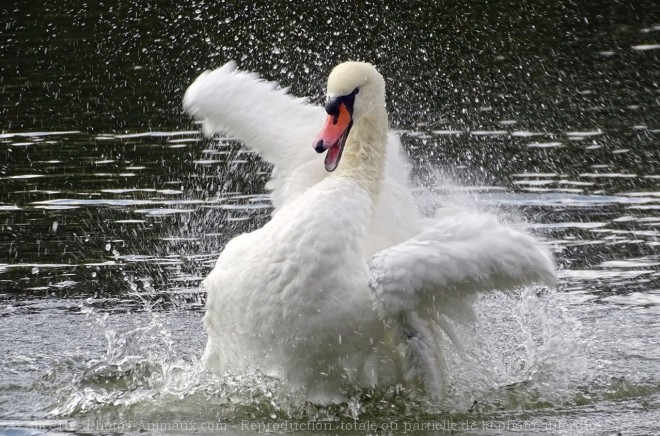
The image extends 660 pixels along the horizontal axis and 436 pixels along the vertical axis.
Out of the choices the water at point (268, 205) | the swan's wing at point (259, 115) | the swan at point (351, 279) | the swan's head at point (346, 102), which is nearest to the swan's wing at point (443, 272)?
the swan at point (351, 279)

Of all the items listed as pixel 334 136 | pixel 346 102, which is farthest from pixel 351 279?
pixel 346 102

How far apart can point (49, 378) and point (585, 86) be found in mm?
9394

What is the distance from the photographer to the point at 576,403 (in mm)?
7281

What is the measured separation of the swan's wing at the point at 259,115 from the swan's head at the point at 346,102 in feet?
2.64

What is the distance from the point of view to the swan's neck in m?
7.35

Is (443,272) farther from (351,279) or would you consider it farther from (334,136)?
(334,136)

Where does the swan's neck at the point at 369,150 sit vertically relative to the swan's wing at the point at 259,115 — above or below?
below

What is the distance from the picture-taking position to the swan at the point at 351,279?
21.1ft

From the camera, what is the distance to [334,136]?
728 cm

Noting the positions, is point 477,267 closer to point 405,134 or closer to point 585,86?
point 405,134

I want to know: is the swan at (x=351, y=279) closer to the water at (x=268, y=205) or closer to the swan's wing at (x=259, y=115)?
the water at (x=268, y=205)

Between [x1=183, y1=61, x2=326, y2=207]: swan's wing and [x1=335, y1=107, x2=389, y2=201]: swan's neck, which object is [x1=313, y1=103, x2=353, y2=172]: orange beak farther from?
[x1=183, y1=61, x2=326, y2=207]: swan's wing

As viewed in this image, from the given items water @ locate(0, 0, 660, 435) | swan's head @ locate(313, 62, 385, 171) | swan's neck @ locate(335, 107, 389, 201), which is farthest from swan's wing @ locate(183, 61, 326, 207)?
swan's head @ locate(313, 62, 385, 171)

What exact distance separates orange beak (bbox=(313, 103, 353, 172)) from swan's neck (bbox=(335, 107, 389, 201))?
114mm
